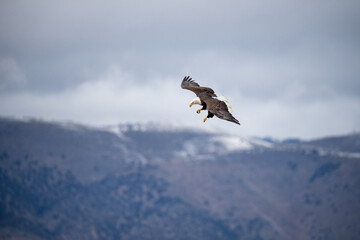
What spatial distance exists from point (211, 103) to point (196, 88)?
6584 mm

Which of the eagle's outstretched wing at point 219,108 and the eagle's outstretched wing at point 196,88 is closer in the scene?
the eagle's outstretched wing at point 219,108

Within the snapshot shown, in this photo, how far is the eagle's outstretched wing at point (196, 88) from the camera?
212ft

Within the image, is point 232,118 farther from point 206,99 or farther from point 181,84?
point 181,84

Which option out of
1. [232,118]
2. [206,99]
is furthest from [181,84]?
[232,118]

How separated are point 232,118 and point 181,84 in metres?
14.8

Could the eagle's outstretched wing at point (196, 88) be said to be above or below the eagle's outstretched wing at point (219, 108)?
above

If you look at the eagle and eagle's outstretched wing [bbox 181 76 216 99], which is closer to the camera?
the eagle

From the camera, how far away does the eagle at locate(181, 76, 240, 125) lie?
59062 mm

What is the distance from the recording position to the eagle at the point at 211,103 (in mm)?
59062

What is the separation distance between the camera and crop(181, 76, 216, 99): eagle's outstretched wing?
212 feet

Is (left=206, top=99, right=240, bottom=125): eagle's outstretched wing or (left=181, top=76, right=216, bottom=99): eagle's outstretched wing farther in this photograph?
(left=181, top=76, right=216, bottom=99): eagle's outstretched wing

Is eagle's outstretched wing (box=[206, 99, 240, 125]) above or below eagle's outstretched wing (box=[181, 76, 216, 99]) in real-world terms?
below

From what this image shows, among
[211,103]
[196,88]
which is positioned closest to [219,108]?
[211,103]

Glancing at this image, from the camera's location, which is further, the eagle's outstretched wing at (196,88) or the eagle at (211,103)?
the eagle's outstretched wing at (196,88)
